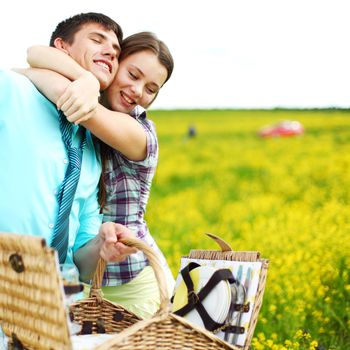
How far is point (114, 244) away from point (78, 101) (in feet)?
1.62

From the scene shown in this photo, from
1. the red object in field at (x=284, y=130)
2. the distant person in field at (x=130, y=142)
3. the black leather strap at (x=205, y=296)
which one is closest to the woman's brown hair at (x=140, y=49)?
the distant person in field at (x=130, y=142)

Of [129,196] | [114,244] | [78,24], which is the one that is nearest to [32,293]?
[114,244]

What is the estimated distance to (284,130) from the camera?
2131 centimetres

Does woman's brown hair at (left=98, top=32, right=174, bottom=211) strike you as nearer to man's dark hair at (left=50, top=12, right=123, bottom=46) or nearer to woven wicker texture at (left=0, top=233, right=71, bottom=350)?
man's dark hair at (left=50, top=12, right=123, bottom=46)

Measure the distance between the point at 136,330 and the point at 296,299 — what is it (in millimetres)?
2525

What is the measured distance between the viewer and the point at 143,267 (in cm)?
311

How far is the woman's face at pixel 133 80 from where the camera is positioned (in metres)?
3.01

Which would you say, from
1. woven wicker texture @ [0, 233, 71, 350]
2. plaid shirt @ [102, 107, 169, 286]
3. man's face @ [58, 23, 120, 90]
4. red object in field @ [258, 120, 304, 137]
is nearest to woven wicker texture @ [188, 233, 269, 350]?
plaid shirt @ [102, 107, 169, 286]

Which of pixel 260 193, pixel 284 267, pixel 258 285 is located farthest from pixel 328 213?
pixel 258 285

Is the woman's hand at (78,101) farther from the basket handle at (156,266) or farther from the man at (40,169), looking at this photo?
the basket handle at (156,266)

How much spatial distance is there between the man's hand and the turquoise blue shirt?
25 cm

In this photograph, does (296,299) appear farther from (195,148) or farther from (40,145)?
(195,148)

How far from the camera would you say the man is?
2558 mm

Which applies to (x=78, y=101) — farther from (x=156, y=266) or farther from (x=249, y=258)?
(x=249, y=258)
